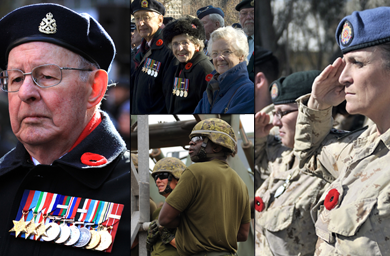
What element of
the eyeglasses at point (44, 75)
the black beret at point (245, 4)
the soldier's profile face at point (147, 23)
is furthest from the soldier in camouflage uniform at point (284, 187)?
the eyeglasses at point (44, 75)

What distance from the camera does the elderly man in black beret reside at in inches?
151

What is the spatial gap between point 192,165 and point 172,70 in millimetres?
1027

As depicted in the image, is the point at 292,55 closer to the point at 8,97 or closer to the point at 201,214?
the point at 201,214

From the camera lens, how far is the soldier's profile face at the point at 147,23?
13.7ft

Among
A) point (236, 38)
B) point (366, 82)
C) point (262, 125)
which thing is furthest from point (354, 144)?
point (236, 38)

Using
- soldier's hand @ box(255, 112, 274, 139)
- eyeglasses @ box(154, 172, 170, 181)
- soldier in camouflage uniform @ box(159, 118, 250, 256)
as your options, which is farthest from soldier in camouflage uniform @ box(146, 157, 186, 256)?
soldier's hand @ box(255, 112, 274, 139)

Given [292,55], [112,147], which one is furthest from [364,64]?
[112,147]

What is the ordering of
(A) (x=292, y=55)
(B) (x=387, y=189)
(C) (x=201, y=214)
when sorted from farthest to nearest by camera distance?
(A) (x=292, y=55), (C) (x=201, y=214), (B) (x=387, y=189)

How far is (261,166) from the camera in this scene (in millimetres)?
3891

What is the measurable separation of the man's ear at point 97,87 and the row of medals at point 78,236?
44.9 inches

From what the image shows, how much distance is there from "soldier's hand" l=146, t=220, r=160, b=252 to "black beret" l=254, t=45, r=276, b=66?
1.74m

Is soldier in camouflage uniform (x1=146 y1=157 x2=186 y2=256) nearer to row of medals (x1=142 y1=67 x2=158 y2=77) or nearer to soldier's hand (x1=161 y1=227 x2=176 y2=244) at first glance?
soldier's hand (x1=161 y1=227 x2=176 y2=244)

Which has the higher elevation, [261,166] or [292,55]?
[292,55]

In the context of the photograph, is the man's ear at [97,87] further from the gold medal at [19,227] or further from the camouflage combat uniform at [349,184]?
the camouflage combat uniform at [349,184]
